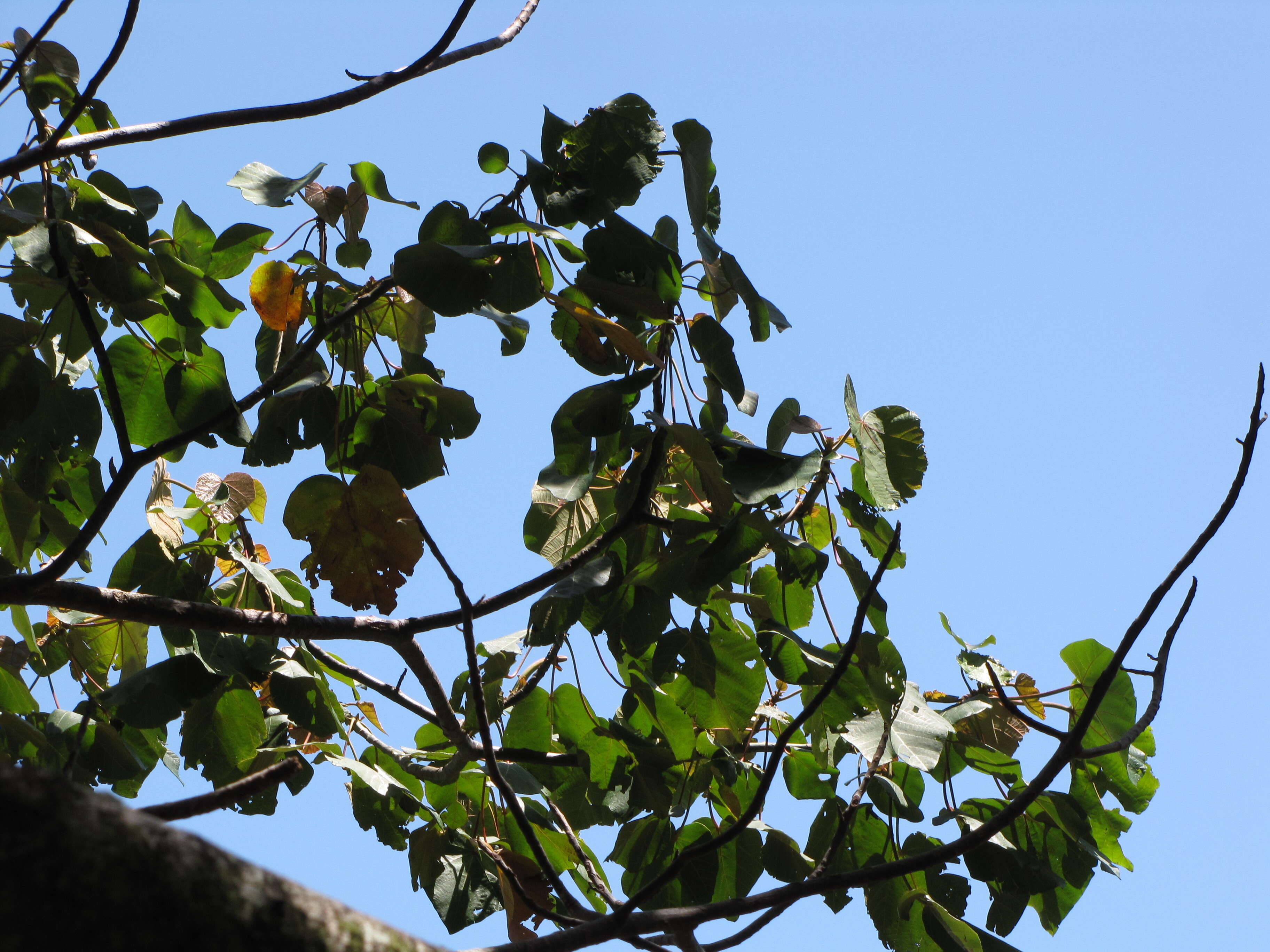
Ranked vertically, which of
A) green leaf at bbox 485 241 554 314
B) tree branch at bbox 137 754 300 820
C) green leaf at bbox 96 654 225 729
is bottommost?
tree branch at bbox 137 754 300 820

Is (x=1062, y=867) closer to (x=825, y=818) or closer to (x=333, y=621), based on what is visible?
(x=825, y=818)

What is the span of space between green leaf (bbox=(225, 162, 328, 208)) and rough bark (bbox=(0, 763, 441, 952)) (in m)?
1.39

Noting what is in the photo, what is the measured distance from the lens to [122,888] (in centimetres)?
48

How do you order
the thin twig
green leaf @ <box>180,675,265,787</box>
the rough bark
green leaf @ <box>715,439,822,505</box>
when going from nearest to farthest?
the rough bark < the thin twig < green leaf @ <box>715,439,822,505</box> < green leaf @ <box>180,675,265,787</box>

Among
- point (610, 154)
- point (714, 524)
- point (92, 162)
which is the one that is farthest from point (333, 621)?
point (92, 162)

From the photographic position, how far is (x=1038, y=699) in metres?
2.01

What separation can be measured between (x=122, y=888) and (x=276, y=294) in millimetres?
1549

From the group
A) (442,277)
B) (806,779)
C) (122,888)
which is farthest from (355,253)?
(122,888)

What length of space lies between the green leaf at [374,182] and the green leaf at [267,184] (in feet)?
0.14

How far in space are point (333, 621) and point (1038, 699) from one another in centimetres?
133

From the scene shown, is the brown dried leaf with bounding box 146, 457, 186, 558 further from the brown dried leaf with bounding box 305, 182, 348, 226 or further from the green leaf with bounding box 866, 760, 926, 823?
the green leaf with bounding box 866, 760, 926, 823

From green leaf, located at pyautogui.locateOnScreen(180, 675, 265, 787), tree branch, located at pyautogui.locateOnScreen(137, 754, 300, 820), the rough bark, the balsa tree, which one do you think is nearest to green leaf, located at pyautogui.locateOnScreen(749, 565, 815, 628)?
the balsa tree

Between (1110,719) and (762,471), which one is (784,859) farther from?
(762,471)

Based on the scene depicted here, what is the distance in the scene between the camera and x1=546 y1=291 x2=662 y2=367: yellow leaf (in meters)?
1.60
